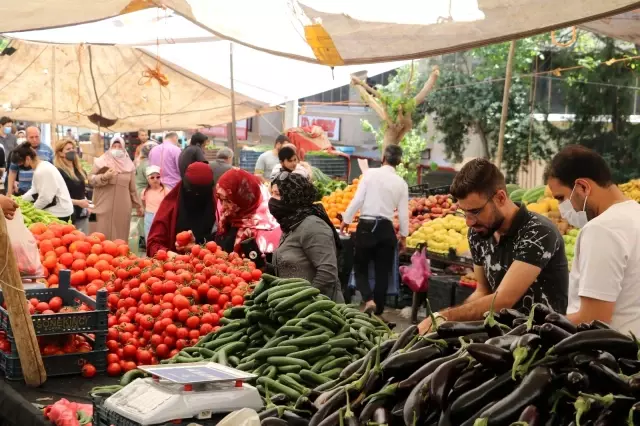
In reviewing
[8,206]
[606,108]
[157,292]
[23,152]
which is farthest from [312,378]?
[606,108]

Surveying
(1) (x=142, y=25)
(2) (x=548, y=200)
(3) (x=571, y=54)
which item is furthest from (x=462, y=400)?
(3) (x=571, y=54)

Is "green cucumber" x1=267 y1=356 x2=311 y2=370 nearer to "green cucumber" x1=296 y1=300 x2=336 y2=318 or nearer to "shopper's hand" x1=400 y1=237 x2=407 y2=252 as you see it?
"green cucumber" x1=296 y1=300 x2=336 y2=318

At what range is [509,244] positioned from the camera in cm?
430

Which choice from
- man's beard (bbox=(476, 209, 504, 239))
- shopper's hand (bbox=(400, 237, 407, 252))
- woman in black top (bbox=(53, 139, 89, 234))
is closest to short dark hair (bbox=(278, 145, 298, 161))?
shopper's hand (bbox=(400, 237, 407, 252))

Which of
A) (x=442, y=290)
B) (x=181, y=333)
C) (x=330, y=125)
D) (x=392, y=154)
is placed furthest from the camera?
(x=330, y=125)

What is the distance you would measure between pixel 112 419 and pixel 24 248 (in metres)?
2.89

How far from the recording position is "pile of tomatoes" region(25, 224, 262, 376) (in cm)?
517

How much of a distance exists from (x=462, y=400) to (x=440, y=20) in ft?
9.80

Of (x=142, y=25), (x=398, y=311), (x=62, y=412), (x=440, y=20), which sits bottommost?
(x=398, y=311)

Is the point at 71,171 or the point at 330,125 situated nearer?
the point at 71,171

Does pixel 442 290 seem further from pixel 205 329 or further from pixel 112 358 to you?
pixel 112 358

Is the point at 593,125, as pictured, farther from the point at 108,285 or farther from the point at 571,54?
the point at 108,285

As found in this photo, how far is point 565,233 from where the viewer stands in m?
9.60

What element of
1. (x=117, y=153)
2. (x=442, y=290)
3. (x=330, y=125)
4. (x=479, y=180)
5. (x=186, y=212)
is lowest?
(x=442, y=290)
